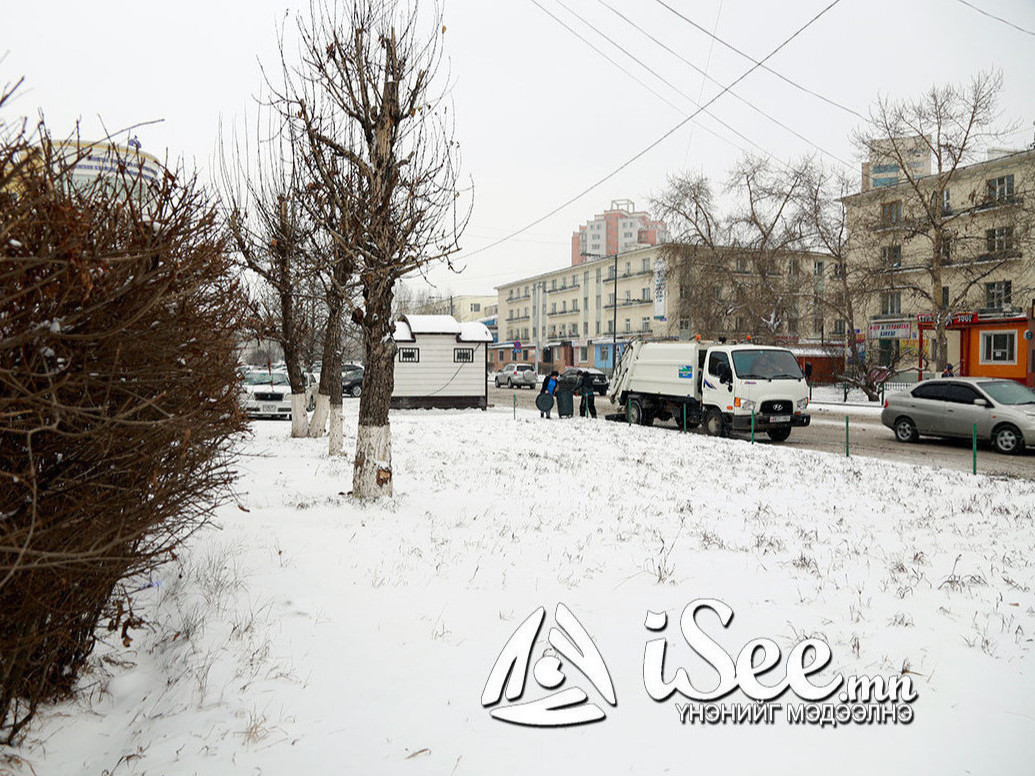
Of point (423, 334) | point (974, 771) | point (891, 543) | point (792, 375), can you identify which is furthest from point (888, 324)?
point (974, 771)

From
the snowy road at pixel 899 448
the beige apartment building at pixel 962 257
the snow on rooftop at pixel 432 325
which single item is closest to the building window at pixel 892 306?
the beige apartment building at pixel 962 257

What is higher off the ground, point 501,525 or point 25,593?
point 25,593

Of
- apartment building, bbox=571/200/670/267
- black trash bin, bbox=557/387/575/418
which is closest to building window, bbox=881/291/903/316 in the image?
black trash bin, bbox=557/387/575/418

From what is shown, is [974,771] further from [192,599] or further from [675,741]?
[192,599]

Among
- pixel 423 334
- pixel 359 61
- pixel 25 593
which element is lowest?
pixel 25 593

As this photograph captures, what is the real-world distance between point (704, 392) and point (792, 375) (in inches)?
88.7

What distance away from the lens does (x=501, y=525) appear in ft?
22.3

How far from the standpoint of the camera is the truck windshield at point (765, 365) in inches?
667

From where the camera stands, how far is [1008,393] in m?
14.3

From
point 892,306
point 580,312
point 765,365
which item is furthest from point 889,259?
point 580,312

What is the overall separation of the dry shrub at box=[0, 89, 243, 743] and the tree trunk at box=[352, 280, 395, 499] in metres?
4.30

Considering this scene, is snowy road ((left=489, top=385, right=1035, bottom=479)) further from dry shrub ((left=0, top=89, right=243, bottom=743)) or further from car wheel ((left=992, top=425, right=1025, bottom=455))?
dry shrub ((left=0, top=89, right=243, bottom=743))

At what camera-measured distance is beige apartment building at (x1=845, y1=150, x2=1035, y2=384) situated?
29.4 meters

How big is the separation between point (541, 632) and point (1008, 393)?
1444 cm
